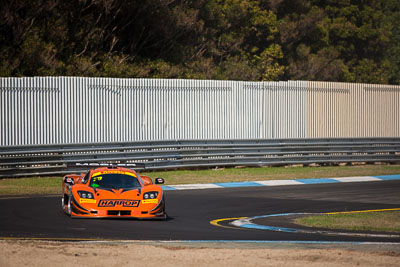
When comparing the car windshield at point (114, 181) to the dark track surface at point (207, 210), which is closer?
the dark track surface at point (207, 210)

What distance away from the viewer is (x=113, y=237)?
1316cm

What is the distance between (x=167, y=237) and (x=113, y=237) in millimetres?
887

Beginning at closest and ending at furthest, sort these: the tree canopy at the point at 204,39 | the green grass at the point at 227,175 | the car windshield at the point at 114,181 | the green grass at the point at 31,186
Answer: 1. the car windshield at the point at 114,181
2. the green grass at the point at 31,186
3. the green grass at the point at 227,175
4. the tree canopy at the point at 204,39

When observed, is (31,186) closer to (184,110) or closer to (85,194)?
(85,194)

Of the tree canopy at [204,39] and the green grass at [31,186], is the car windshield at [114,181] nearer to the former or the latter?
the green grass at [31,186]

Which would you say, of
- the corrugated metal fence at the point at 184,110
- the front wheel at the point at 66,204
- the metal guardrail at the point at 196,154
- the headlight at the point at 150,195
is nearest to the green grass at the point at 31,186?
the metal guardrail at the point at 196,154

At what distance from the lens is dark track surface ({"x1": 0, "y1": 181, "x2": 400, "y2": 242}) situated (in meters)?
13.7

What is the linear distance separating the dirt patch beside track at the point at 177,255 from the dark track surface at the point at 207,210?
4.74ft

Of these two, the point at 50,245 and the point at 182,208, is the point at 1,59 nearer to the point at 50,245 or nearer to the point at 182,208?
the point at 182,208

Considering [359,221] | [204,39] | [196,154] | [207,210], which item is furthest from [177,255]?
[204,39]

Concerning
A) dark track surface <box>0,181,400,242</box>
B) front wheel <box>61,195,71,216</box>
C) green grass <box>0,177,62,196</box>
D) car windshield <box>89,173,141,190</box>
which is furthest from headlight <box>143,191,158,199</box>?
green grass <box>0,177,62,196</box>

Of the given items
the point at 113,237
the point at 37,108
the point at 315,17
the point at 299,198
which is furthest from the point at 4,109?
the point at 315,17

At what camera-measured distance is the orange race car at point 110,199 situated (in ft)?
51.9

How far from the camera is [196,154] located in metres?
28.4
